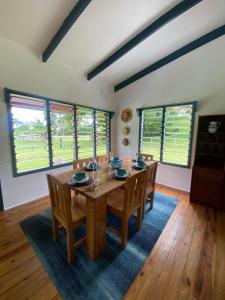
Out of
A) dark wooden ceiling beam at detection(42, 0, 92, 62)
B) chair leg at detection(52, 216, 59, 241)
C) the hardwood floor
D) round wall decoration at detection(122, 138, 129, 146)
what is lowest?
the hardwood floor

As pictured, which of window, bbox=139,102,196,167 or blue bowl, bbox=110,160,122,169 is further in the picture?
window, bbox=139,102,196,167

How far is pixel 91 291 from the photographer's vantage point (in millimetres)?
1239

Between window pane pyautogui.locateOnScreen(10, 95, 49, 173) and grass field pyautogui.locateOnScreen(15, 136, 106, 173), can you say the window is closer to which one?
grass field pyautogui.locateOnScreen(15, 136, 106, 173)

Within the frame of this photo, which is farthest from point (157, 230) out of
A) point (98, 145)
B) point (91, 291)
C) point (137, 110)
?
point (137, 110)

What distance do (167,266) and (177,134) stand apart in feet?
8.18

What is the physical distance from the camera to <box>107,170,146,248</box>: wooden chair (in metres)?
1.57

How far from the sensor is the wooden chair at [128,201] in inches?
61.8

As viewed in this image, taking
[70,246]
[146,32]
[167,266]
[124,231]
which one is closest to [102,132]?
[146,32]

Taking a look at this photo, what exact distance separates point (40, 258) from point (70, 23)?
9.92 ft

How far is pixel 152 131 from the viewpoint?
141 inches

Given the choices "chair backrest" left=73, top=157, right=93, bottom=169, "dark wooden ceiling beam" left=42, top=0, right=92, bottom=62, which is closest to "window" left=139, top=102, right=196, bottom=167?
"chair backrest" left=73, top=157, right=93, bottom=169

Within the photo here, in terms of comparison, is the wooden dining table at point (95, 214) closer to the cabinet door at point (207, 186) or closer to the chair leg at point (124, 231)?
the chair leg at point (124, 231)

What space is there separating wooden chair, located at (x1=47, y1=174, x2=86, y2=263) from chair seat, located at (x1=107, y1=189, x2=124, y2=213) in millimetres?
353

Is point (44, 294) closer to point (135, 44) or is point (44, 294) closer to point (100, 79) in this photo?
point (135, 44)
